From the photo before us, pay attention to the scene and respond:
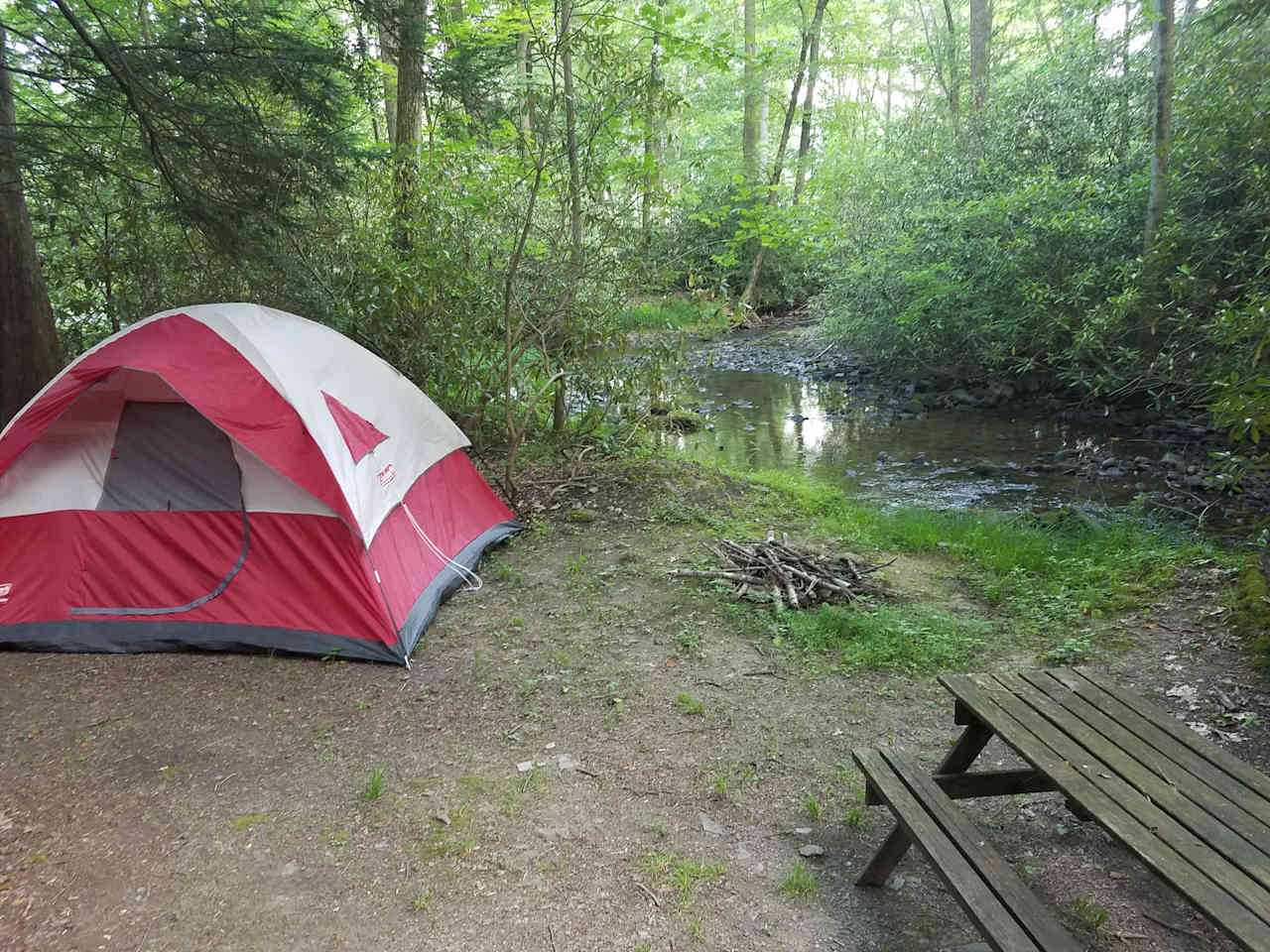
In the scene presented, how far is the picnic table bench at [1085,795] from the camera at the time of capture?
6.03 feet

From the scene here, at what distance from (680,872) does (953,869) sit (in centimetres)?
98

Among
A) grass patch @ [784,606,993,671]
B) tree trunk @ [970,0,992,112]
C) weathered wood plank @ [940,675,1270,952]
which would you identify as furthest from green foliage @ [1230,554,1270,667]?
tree trunk @ [970,0,992,112]

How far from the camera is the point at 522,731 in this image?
11.9ft

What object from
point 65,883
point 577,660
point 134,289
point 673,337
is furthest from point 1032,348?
point 65,883

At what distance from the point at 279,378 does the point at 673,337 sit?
403 centimetres

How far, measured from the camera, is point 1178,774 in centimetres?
220

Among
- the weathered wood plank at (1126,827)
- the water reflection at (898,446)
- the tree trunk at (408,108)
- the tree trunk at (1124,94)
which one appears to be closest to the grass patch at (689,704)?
the weathered wood plank at (1126,827)

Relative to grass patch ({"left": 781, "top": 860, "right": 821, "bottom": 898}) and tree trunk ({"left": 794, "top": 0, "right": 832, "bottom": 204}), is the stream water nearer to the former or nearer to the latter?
grass patch ({"left": 781, "top": 860, "right": 821, "bottom": 898})

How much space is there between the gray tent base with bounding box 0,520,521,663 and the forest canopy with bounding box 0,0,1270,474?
8.96 feet

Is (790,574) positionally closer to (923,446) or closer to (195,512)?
(195,512)

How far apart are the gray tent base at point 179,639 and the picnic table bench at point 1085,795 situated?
9.04ft

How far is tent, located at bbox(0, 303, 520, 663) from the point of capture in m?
4.27

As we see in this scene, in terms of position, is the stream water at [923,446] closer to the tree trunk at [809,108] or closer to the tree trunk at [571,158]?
the tree trunk at [571,158]

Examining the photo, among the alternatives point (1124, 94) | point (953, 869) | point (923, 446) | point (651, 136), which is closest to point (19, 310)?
point (651, 136)
